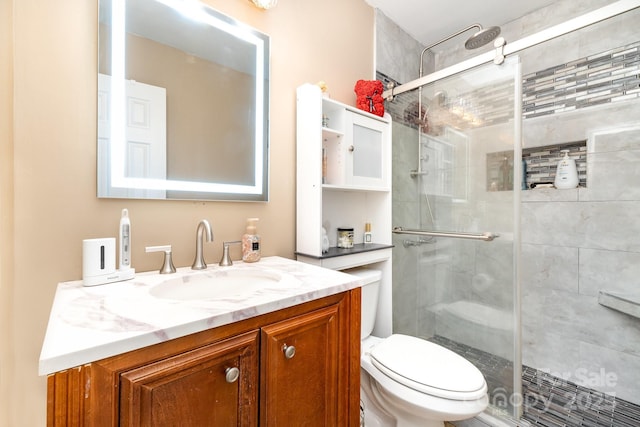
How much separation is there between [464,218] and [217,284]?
4.43ft

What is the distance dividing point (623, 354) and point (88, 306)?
2.56m

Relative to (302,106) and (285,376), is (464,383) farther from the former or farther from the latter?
(302,106)

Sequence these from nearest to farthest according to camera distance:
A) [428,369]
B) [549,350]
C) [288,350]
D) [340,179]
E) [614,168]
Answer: [288,350]
[428,369]
[340,179]
[614,168]
[549,350]

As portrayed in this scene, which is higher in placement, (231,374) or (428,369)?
(231,374)

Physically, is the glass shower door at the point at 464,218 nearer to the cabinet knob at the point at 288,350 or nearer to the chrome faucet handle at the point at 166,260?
the cabinet knob at the point at 288,350

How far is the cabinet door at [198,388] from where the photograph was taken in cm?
52

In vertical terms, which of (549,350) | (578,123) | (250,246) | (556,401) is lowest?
A: (556,401)

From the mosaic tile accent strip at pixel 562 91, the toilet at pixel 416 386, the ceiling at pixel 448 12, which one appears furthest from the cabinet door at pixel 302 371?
the ceiling at pixel 448 12

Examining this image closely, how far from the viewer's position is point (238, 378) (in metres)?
0.65

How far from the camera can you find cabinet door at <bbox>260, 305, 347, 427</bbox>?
70 centimetres

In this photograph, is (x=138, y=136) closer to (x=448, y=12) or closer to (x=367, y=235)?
(x=367, y=235)

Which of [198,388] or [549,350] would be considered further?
[549,350]

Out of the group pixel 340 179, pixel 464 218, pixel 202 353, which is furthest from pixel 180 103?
pixel 464 218

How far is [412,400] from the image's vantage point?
102 centimetres
